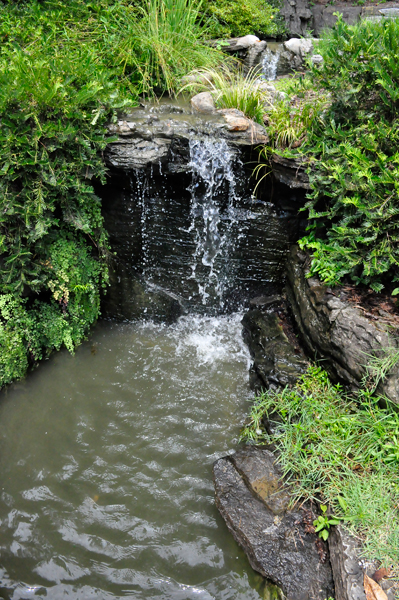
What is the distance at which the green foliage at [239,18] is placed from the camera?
6688 mm

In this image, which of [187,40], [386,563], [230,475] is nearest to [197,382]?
[230,475]

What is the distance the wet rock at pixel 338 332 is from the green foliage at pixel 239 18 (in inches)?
190

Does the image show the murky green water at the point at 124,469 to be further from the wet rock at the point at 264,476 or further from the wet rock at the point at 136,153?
the wet rock at the point at 136,153

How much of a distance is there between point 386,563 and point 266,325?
2549mm

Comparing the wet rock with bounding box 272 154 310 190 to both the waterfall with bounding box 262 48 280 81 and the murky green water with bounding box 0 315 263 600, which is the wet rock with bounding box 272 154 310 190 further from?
the waterfall with bounding box 262 48 280 81

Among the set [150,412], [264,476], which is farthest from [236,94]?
[264,476]

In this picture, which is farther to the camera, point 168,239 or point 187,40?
point 187,40

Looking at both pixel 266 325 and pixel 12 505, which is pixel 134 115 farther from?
pixel 12 505

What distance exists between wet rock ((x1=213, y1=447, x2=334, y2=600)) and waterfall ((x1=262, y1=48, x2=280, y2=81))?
5993mm

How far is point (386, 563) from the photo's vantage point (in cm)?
250

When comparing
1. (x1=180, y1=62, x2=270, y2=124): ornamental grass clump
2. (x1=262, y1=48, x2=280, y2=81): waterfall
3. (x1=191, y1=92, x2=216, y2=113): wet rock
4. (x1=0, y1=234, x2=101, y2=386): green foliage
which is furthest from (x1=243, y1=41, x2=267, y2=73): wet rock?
(x1=0, y1=234, x2=101, y2=386): green foliage

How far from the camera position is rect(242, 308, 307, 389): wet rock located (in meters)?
3.95

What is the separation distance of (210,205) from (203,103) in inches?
56.1

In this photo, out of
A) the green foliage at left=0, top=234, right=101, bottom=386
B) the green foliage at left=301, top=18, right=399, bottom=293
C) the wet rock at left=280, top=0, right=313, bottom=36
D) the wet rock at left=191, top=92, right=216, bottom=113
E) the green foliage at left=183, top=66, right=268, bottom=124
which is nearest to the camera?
the green foliage at left=301, top=18, right=399, bottom=293
